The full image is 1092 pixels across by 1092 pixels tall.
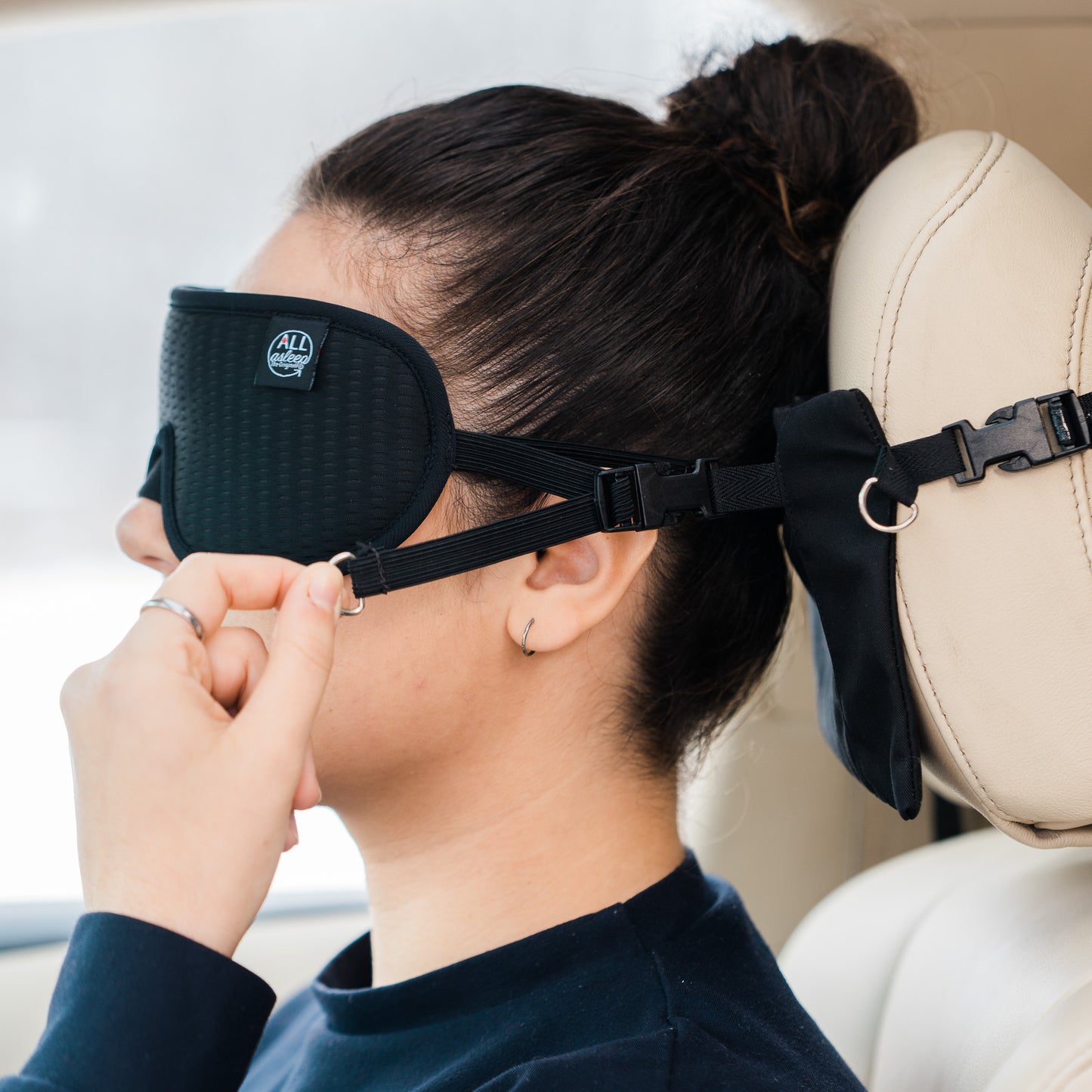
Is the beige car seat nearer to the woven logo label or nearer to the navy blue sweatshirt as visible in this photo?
the navy blue sweatshirt

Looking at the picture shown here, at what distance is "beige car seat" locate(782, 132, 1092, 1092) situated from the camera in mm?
682

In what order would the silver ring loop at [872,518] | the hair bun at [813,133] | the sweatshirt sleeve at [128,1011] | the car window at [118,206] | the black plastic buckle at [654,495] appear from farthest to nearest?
1. the car window at [118,206]
2. the hair bun at [813,133]
3. the black plastic buckle at [654,495]
4. the silver ring loop at [872,518]
5. the sweatshirt sleeve at [128,1011]

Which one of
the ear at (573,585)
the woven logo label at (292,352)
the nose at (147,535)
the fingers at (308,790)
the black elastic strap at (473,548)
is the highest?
the woven logo label at (292,352)

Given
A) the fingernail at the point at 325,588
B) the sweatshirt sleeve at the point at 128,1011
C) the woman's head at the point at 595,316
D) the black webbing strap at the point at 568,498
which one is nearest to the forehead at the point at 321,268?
the woman's head at the point at 595,316

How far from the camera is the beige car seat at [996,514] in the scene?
682mm

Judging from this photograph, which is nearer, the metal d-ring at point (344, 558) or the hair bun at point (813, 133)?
the metal d-ring at point (344, 558)

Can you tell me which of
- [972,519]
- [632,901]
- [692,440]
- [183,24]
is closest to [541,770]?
[632,901]

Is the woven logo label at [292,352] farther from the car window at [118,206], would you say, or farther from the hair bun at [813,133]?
the car window at [118,206]

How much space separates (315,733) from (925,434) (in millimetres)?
504

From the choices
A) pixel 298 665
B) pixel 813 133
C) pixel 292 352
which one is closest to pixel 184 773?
pixel 298 665

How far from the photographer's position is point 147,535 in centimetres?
90

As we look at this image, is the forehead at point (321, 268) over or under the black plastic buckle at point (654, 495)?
over

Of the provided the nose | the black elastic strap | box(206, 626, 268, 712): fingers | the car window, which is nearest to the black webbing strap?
the black elastic strap

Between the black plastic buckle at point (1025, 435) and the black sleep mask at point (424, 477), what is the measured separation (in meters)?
0.01
